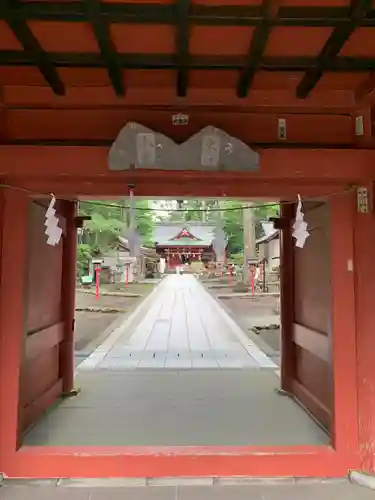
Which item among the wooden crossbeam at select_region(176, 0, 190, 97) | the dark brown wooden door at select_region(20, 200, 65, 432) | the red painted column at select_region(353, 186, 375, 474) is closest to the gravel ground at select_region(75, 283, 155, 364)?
the dark brown wooden door at select_region(20, 200, 65, 432)

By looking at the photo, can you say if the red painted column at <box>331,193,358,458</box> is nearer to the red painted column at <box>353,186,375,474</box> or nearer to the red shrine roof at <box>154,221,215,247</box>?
the red painted column at <box>353,186,375,474</box>

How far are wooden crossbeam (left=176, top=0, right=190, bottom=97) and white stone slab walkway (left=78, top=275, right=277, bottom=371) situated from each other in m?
5.27

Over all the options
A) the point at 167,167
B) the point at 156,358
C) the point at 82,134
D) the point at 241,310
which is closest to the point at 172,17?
the point at 167,167

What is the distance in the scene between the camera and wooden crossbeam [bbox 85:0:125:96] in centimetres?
242

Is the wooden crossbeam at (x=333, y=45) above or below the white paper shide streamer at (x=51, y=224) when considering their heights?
above

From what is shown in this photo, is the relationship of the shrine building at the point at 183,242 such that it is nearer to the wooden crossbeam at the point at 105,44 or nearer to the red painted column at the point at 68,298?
the red painted column at the point at 68,298

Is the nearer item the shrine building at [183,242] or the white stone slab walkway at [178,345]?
the white stone slab walkway at [178,345]

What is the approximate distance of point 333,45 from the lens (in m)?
2.80

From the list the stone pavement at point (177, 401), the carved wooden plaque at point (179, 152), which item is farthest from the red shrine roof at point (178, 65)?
the stone pavement at point (177, 401)

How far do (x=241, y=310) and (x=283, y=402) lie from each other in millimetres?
11196

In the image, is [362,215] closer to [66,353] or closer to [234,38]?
[234,38]

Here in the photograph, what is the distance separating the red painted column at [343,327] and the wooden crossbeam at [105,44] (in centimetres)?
201

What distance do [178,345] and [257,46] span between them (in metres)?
7.88

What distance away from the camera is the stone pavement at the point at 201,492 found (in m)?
3.26
